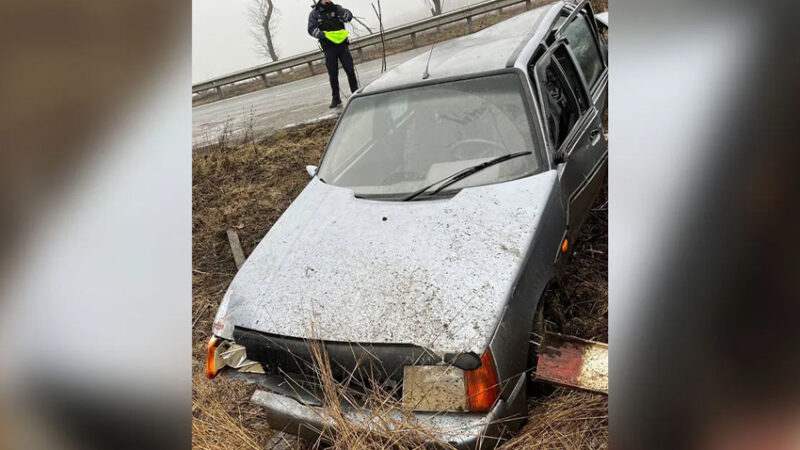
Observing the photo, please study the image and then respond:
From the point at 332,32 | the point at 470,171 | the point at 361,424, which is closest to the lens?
the point at 361,424

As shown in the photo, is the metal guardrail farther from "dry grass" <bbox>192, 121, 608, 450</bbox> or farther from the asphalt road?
"dry grass" <bbox>192, 121, 608, 450</bbox>

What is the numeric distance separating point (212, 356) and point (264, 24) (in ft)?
4.34

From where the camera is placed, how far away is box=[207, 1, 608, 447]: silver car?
153 centimetres

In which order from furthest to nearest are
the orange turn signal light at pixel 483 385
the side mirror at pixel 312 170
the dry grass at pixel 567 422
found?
the side mirror at pixel 312 170
the dry grass at pixel 567 422
the orange turn signal light at pixel 483 385

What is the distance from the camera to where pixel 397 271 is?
168 centimetres

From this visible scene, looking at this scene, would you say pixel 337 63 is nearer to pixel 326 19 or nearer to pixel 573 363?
pixel 326 19

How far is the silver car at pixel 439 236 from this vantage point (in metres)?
1.53

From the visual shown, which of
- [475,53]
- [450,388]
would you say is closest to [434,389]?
[450,388]

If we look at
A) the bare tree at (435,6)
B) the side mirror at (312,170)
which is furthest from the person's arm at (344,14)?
the side mirror at (312,170)

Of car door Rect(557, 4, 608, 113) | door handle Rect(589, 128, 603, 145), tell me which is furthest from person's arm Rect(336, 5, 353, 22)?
door handle Rect(589, 128, 603, 145)

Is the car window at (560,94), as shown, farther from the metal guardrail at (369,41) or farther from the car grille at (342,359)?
the car grille at (342,359)
